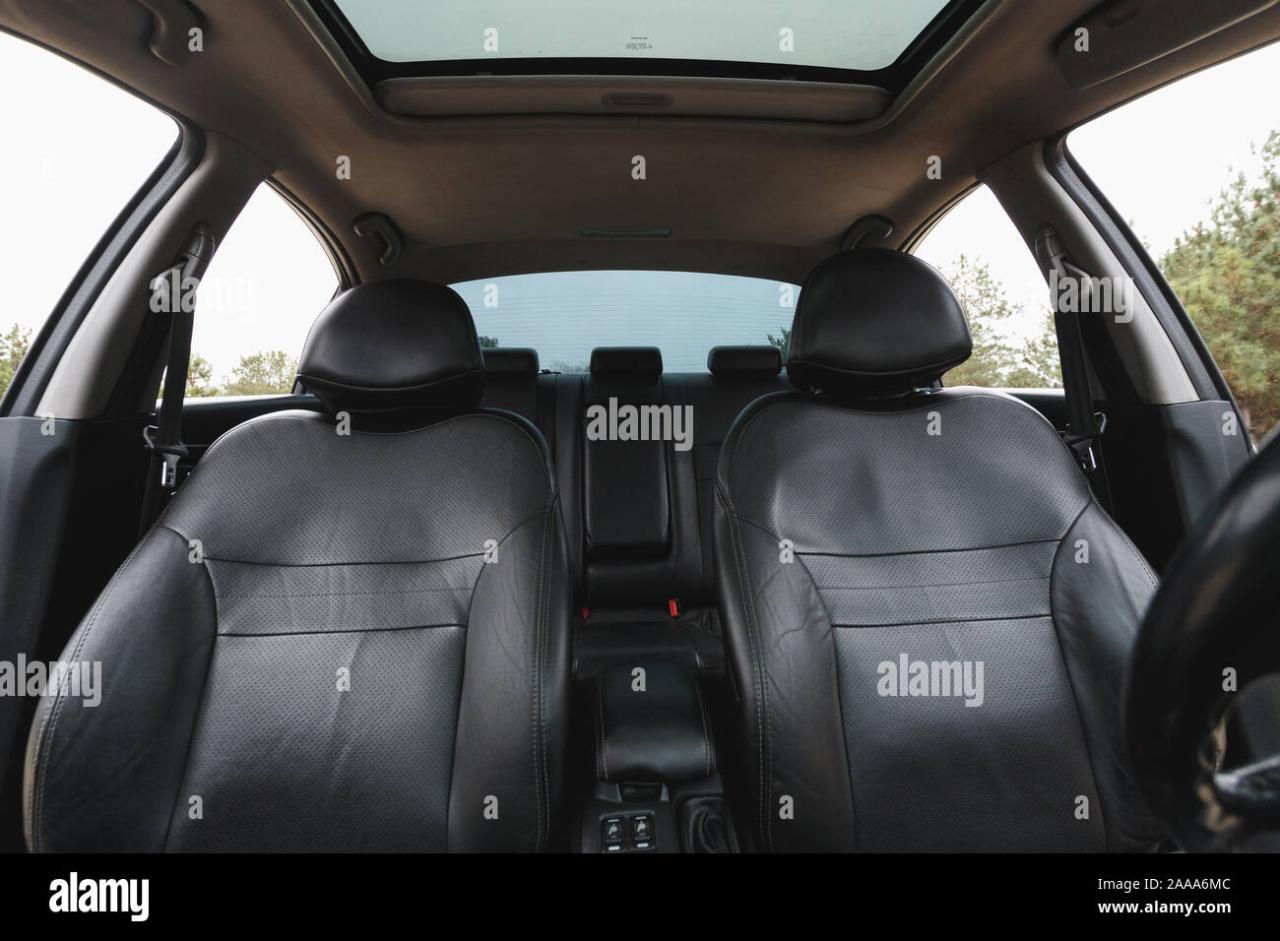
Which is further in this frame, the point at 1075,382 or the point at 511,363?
the point at 511,363

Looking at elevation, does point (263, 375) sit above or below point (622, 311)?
below

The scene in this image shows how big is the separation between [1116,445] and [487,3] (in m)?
1.92

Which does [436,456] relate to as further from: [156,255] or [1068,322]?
[1068,322]

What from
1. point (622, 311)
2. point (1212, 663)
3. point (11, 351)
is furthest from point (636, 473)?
point (1212, 663)

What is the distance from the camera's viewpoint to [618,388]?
9.15 feet

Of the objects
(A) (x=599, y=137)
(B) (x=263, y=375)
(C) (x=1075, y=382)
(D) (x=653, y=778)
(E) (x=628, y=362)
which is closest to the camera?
(D) (x=653, y=778)

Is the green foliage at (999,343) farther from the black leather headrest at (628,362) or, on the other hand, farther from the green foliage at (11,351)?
the green foliage at (11,351)

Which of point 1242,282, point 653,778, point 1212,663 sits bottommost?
point 653,778

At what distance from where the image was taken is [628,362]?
2.76 meters

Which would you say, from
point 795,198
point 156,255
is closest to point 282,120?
point 156,255

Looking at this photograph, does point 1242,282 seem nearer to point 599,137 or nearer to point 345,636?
point 599,137

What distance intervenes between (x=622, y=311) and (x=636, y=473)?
28.8 inches

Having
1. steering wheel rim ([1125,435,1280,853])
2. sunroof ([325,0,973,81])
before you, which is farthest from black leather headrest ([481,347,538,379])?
steering wheel rim ([1125,435,1280,853])

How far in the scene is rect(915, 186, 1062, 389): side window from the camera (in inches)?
77.4
